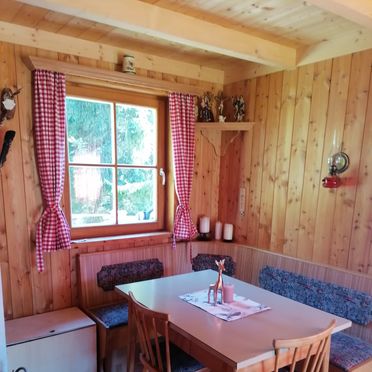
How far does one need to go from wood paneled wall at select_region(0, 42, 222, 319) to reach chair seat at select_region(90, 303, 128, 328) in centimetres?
30

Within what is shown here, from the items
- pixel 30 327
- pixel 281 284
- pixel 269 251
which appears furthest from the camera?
pixel 269 251

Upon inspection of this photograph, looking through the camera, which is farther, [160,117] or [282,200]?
[160,117]

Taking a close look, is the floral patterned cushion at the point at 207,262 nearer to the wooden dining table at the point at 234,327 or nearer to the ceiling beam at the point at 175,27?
the wooden dining table at the point at 234,327

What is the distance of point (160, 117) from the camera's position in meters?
2.89

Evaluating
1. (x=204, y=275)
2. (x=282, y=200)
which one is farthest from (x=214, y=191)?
(x=204, y=275)

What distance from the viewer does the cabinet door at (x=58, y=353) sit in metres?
1.89

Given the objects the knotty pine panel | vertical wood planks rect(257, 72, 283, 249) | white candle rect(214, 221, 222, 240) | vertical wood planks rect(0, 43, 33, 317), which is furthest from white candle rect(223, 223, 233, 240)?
vertical wood planks rect(0, 43, 33, 317)

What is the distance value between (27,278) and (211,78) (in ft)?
7.47

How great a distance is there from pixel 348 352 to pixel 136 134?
2.17 meters

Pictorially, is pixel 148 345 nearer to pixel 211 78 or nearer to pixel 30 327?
pixel 30 327

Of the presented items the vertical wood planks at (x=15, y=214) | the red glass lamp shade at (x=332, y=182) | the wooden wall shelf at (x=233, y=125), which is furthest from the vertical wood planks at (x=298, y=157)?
Result: the vertical wood planks at (x=15, y=214)

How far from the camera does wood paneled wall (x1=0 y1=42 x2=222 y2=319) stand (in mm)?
2133

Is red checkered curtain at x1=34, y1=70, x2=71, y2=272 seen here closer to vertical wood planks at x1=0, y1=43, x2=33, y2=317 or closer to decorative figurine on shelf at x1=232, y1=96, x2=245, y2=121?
Answer: vertical wood planks at x1=0, y1=43, x2=33, y2=317

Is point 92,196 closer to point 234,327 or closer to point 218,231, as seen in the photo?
point 218,231
